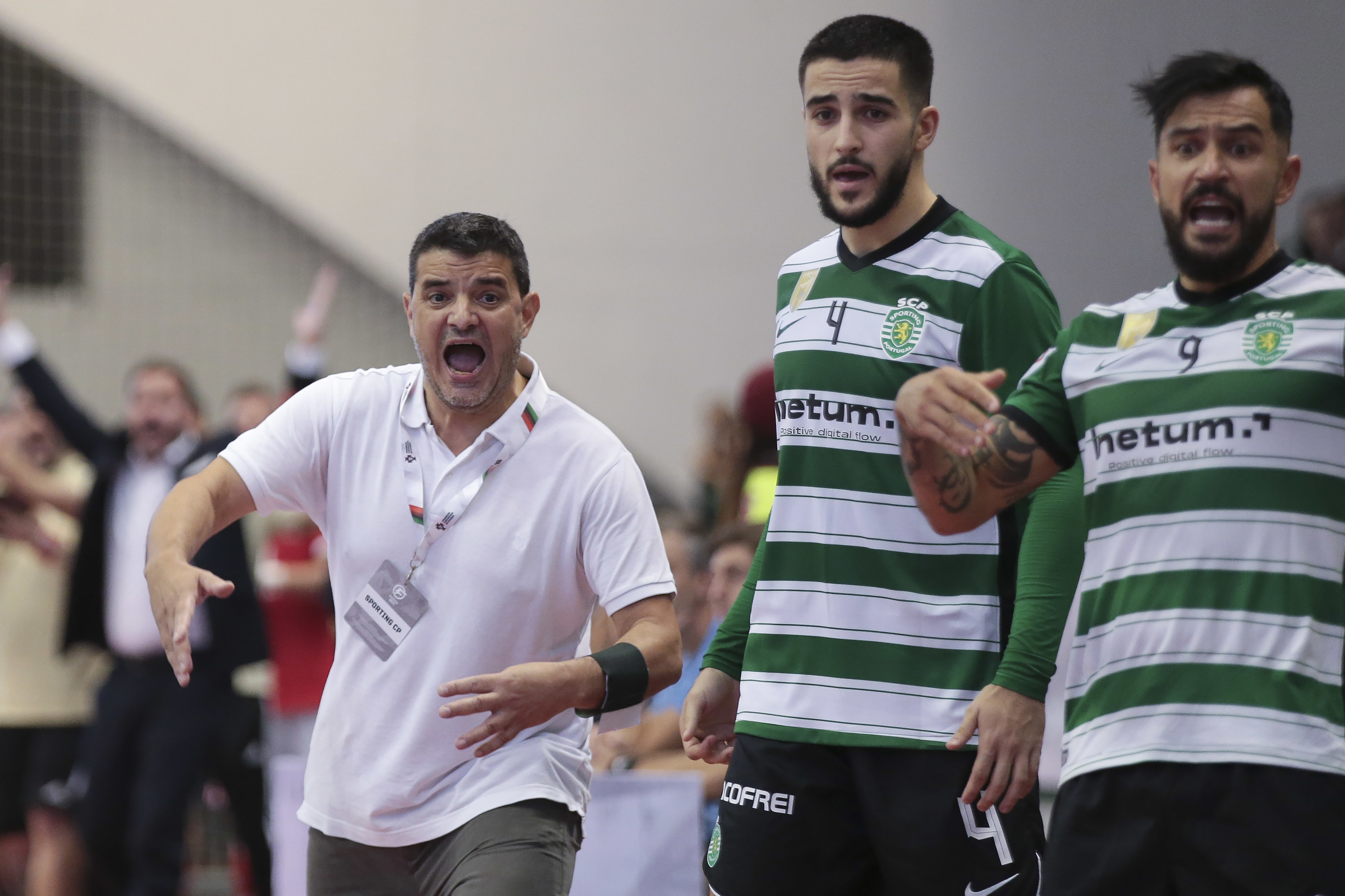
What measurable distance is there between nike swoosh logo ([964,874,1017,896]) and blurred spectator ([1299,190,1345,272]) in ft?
6.52

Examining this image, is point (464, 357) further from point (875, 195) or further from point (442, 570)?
point (875, 195)

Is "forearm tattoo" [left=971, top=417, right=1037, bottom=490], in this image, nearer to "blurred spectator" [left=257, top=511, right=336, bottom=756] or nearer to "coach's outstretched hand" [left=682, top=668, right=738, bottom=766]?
"coach's outstretched hand" [left=682, top=668, right=738, bottom=766]

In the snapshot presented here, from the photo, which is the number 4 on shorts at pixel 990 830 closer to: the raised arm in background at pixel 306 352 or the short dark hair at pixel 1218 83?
the short dark hair at pixel 1218 83

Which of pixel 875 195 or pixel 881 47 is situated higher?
pixel 881 47

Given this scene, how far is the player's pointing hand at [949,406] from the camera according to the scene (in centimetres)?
252

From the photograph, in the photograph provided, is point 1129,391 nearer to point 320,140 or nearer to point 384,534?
point 384,534

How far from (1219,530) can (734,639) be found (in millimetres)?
1098

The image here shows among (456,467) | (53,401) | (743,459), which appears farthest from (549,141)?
(456,467)

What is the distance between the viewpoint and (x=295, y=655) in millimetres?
8406

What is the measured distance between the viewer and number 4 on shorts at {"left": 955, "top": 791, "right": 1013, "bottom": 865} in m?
2.85

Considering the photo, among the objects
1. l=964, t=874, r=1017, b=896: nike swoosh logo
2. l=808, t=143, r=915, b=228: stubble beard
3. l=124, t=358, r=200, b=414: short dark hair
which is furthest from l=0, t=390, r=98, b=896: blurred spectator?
l=964, t=874, r=1017, b=896: nike swoosh logo

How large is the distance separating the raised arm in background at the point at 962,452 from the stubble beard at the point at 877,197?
0.44m

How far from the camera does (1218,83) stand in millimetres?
2688

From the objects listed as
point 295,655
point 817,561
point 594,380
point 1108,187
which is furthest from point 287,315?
point 817,561
